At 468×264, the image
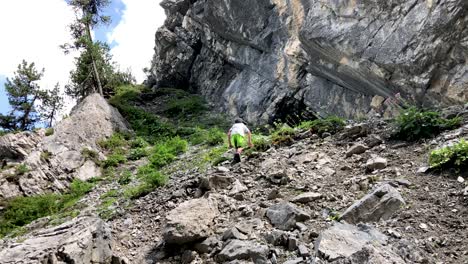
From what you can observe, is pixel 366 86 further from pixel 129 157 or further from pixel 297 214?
pixel 297 214

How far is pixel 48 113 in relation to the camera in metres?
35.6

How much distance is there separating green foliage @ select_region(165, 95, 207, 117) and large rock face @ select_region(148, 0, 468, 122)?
1367mm

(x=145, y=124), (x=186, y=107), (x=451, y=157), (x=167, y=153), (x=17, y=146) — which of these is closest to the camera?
(x=451, y=157)

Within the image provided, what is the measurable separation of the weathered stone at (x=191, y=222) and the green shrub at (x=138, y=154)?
14.8 metres

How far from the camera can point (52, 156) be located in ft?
69.5

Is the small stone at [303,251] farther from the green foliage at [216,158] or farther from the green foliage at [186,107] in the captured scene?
the green foliage at [186,107]

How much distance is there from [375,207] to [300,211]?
145cm

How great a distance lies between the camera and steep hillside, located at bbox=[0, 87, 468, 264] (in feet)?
22.7

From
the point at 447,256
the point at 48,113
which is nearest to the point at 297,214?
the point at 447,256

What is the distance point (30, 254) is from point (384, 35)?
1821cm

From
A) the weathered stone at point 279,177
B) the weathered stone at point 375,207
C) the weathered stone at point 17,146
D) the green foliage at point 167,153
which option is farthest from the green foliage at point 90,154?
the weathered stone at point 375,207

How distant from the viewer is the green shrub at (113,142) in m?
24.5

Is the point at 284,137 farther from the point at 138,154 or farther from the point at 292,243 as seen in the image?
the point at 138,154

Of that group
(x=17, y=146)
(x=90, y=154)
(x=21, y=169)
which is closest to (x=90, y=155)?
(x=90, y=154)
